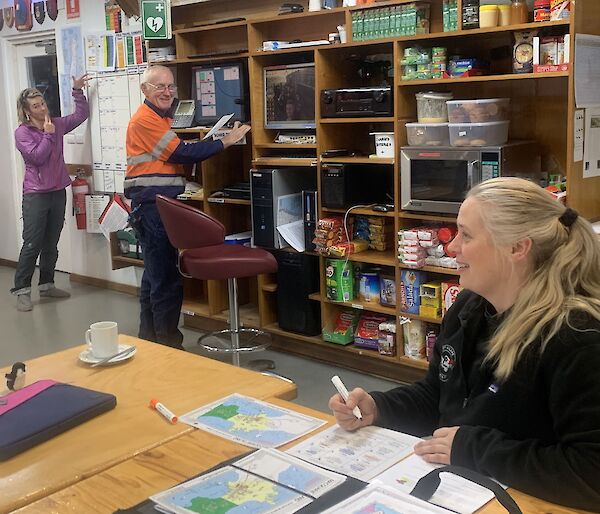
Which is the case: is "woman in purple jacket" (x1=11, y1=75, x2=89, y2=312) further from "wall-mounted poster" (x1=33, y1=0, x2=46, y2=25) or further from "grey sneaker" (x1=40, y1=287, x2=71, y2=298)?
"wall-mounted poster" (x1=33, y1=0, x2=46, y2=25)

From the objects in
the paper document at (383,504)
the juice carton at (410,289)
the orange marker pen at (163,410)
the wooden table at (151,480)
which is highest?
the orange marker pen at (163,410)

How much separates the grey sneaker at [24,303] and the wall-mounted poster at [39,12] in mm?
2433

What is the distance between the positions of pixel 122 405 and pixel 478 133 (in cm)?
236

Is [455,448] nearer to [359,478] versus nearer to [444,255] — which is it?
[359,478]

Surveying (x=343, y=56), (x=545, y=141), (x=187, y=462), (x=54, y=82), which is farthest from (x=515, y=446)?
(x=54, y=82)

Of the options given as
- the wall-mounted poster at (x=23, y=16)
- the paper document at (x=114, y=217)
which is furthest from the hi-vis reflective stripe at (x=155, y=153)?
the wall-mounted poster at (x=23, y=16)

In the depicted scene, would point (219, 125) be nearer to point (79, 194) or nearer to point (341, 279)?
point (341, 279)

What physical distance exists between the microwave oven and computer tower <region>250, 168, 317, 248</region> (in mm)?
827

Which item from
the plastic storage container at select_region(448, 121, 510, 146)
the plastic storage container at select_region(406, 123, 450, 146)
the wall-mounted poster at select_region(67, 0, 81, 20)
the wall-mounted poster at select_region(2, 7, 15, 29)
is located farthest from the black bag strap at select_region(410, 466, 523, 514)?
the wall-mounted poster at select_region(2, 7, 15, 29)

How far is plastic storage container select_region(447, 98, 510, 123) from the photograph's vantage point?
3555 mm

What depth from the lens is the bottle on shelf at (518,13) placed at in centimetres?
343

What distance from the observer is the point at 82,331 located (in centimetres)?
523

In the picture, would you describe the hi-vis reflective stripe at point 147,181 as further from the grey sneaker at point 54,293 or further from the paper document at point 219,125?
the grey sneaker at point 54,293

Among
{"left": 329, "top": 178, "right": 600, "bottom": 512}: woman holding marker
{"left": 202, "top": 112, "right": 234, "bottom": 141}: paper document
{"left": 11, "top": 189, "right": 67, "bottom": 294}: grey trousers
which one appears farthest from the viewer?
{"left": 11, "top": 189, "right": 67, "bottom": 294}: grey trousers
